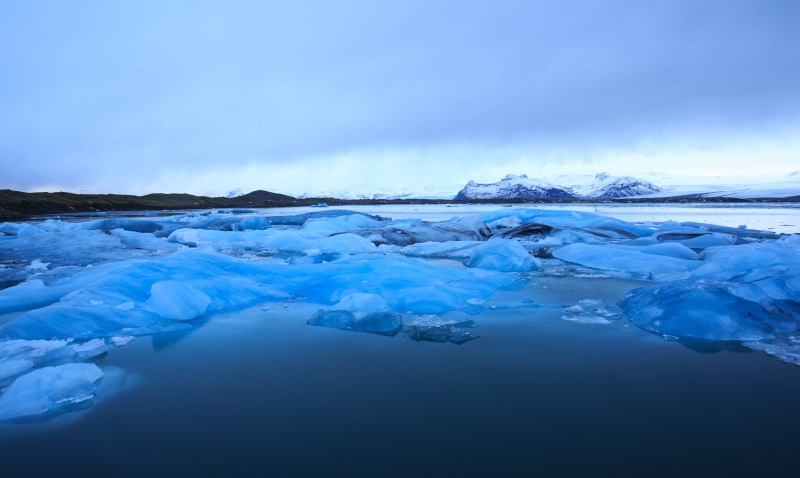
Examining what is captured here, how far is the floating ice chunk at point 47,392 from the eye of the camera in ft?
8.43

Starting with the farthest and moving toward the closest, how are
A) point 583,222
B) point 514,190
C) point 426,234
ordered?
point 514,190
point 583,222
point 426,234

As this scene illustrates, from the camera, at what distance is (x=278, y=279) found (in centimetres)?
629

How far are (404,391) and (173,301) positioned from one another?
3.00 metres

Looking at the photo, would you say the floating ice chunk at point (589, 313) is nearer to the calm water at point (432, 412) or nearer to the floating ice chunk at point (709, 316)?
the floating ice chunk at point (709, 316)

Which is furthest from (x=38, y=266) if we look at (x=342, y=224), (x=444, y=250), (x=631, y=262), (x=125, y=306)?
(x=631, y=262)

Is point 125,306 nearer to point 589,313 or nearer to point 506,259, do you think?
point 589,313

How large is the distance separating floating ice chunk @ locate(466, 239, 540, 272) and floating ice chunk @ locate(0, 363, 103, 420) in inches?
239

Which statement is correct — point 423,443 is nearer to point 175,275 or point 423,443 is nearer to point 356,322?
point 356,322

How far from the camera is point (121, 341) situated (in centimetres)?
388

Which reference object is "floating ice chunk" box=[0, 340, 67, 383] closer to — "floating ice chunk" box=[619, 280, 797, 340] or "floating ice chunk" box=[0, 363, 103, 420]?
"floating ice chunk" box=[0, 363, 103, 420]

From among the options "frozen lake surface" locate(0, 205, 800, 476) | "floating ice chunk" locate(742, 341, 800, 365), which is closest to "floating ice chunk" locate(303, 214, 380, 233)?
"frozen lake surface" locate(0, 205, 800, 476)

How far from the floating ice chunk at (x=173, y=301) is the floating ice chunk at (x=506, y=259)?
483 cm

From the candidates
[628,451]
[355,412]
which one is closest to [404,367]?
[355,412]

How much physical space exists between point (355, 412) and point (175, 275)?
414 cm
